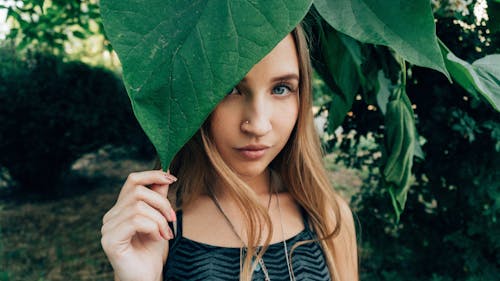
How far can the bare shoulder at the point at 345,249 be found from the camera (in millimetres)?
1254

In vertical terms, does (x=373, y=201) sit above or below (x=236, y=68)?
below

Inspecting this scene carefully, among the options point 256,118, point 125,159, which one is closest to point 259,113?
point 256,118

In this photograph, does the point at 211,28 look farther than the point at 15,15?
No

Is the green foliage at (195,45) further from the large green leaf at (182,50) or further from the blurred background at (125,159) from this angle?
the blurred background at (125,159)

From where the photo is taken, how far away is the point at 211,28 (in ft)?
1.28

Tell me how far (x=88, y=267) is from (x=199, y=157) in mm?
2452

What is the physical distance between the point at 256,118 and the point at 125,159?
558 cm

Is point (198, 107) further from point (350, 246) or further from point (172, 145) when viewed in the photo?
point (350, 246)

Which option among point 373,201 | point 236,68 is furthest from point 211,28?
point 373,201

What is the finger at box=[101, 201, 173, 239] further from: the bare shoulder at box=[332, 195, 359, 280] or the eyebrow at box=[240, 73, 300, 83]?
the bare shoulder at box=[332, 195, 359, 280]

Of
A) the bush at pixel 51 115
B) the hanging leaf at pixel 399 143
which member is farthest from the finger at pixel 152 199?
the bush at pixel 51 115

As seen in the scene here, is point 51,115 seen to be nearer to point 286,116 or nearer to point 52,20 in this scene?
point 52,20

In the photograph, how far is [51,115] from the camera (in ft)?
13.2

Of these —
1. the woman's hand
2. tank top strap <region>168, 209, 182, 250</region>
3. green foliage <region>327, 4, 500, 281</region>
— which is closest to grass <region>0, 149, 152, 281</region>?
green foliage <region>327, 4, 500, 281</region>
